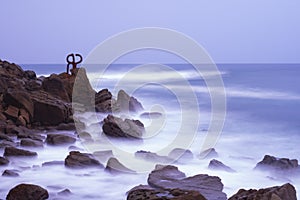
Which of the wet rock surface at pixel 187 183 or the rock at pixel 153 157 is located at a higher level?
the rock at pixel 153 157

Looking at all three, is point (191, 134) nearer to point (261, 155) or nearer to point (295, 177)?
point (261, 155)

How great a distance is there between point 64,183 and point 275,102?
816cm

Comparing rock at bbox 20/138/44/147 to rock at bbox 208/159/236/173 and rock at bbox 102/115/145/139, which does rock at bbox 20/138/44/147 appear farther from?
rock at bbox 208/159/236/173

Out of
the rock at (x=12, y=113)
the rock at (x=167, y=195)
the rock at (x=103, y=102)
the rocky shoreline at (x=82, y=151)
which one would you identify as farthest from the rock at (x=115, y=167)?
the rock at (x=103, y=102)

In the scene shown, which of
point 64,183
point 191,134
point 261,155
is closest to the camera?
point 64,183

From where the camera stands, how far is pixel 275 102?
11508 mm

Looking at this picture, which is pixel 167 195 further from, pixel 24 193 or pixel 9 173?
pixel 9 173

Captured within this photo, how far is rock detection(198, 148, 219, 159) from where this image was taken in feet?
19.1

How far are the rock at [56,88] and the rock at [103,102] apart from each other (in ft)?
2.36

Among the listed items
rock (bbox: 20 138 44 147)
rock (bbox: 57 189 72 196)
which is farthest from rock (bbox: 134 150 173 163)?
rock (bbox: 57 189 72 196)

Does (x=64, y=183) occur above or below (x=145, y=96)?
below

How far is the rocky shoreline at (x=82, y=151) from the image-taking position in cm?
353


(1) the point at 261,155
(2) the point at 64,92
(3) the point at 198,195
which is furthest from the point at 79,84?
(3) the point at 198,195

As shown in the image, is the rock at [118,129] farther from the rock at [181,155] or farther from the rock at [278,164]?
the rock at [278,164]
